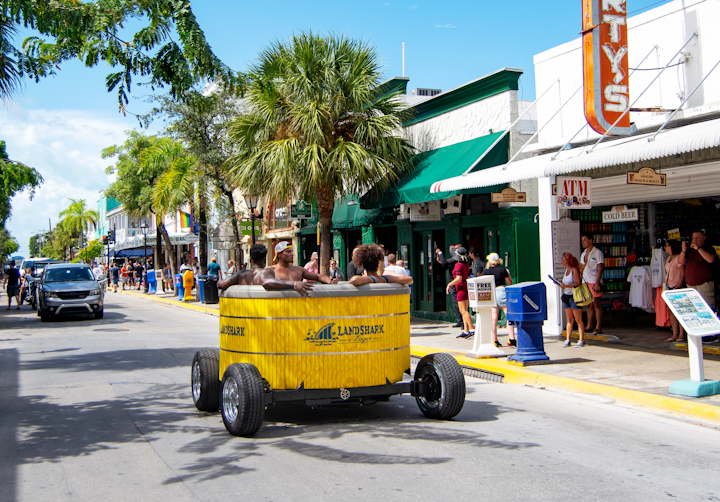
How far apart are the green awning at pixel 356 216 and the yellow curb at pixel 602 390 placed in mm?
7756

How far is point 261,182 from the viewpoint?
53.6ft

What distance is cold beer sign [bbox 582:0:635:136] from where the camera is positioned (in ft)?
35.7

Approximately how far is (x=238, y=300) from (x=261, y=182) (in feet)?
33.4

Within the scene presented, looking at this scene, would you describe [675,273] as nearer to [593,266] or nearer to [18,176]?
[593,266]

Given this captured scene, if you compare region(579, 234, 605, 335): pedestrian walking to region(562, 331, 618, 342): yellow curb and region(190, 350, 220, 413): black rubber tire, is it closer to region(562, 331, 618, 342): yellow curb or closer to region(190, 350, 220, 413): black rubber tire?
region(562, 331, 618, 342): yellow curb

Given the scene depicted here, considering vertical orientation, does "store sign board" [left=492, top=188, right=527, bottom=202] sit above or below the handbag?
above

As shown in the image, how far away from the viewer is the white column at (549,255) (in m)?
12.9

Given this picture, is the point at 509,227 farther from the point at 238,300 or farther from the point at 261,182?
the point at 238,300

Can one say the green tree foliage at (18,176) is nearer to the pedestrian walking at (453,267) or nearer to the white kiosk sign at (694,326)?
the pedestrian walking at (453,267)

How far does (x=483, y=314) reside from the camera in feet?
35.7

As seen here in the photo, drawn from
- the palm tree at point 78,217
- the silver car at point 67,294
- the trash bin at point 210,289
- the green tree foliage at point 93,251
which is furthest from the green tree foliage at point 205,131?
the palm tree at point 78,217

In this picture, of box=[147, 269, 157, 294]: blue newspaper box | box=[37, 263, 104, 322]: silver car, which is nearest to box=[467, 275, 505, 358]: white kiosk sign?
box=[37, 263, 104, 322]: silver car

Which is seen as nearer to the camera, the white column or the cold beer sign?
the cold beer sign

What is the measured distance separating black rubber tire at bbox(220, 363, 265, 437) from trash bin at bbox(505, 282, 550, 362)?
15.8ft
